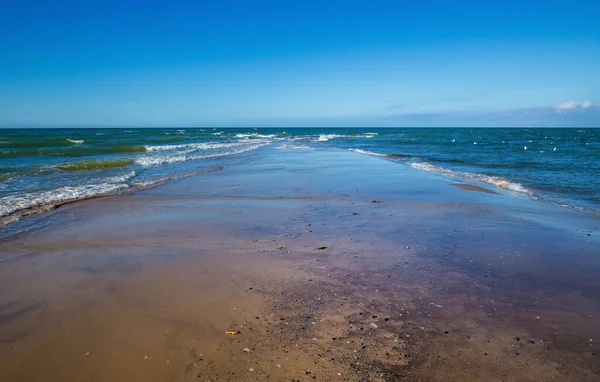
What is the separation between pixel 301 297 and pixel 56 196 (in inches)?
379

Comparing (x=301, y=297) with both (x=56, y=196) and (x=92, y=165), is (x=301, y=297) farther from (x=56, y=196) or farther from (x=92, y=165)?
(x=92, y=165)

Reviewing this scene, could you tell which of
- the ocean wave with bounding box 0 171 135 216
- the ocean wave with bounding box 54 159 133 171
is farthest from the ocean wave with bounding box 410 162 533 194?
the ocean wave with bounding box 54 159 133 171

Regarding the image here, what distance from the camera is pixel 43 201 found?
9.88 metres

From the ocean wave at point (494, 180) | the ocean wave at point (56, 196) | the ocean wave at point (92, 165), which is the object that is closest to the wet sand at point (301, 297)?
the ocean wave at point (56, 196)

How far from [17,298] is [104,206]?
5607 millimetres

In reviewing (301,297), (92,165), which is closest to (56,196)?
(92,165)

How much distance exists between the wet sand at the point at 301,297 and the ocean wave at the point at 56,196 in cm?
146

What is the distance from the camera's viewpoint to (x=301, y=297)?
441cm

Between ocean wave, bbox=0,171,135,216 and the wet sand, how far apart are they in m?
1.46

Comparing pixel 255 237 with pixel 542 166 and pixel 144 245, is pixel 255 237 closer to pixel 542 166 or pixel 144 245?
pixel 144 245

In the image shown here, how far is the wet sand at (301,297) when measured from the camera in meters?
3.19

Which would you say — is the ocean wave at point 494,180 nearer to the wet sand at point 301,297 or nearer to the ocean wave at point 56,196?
the wet sand at point 301,297

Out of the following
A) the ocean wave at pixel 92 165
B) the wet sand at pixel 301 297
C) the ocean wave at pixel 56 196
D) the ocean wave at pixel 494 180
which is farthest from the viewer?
the ocean wave at pixel 92 165

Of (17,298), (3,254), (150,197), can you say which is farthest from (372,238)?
(150,197)
